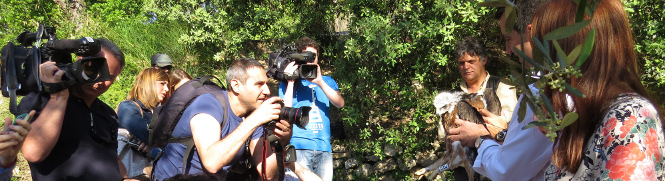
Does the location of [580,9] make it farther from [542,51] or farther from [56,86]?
[56,86]

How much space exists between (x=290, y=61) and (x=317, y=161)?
3.17ft

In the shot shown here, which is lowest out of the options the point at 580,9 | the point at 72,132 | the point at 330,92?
the point at 330,92

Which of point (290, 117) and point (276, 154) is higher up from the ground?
point (290, 117)

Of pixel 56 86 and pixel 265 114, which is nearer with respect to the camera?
pixel 56 86

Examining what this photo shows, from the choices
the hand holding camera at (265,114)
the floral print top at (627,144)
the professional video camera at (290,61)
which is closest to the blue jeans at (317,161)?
the professional video camera at (290,61)

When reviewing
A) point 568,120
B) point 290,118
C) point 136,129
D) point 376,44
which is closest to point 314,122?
point 376,44

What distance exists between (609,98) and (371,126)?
4.82m

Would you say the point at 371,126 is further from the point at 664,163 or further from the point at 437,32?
the point at 664,163

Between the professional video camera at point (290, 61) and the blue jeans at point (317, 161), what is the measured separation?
72cm

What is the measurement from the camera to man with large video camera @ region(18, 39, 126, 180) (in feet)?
8.63

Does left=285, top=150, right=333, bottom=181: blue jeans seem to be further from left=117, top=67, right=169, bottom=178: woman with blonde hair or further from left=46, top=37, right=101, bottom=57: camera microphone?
left=46, top=37, right=101, bottom=57: camera microphone

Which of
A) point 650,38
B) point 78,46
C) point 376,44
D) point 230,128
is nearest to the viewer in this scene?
point 78,46

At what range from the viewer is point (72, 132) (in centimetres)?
284

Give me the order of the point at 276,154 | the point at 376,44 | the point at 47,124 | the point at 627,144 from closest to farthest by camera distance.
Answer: the point at 627,144 < the point at 47,124 < the point at 276,154 < the point at 376,44
